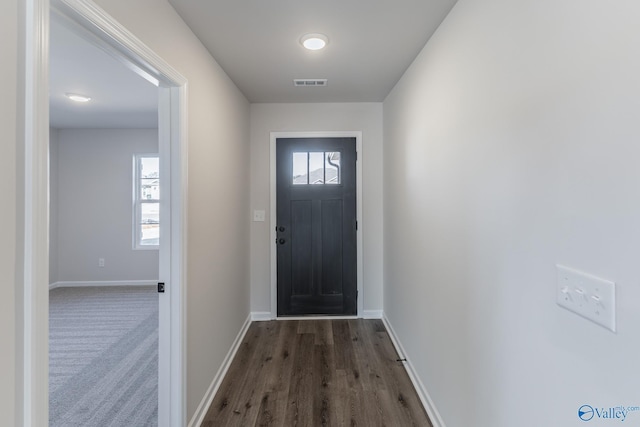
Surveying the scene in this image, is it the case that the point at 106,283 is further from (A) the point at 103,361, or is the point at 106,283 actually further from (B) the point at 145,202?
(A) the point at 103,361

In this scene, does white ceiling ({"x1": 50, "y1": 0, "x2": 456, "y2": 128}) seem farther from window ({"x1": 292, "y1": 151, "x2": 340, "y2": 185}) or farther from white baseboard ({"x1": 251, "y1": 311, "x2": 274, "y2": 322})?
white baseboard ({"x1": 251, "y1": 311, "x2": 274, "y2": 322})

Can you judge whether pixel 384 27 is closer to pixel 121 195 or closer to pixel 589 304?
pixel 589 304

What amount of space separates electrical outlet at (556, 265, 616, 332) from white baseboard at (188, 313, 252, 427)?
1.95 m

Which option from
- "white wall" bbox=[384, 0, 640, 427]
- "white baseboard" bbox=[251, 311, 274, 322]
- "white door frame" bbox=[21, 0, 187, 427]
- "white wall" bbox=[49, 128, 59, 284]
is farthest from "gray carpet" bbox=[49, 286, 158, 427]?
"white wall" bbox=[384, 0, 640, 427]

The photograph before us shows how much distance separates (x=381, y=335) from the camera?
304cm

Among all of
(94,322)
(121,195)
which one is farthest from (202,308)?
(121,195)

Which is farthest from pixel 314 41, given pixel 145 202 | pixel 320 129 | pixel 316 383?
pixel 145 202

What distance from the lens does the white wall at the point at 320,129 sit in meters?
3.37

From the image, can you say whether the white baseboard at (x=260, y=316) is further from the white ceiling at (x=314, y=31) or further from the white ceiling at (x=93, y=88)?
the white ceiling at (x=93, y=88)

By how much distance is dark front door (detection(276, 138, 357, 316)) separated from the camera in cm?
341

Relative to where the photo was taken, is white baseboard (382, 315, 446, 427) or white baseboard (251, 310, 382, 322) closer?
white baseboard (382, 315, 446, 427)

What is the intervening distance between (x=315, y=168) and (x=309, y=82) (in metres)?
0.97

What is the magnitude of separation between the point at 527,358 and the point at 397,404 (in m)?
1.26

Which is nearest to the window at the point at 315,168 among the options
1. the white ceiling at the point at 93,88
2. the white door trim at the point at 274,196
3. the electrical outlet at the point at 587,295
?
the white door trim at the point at 274,196
